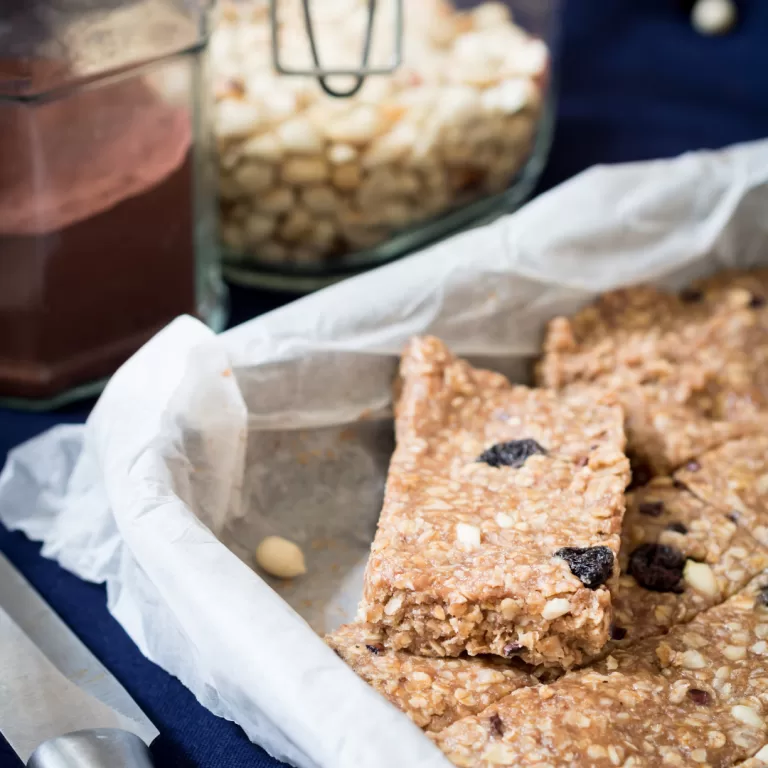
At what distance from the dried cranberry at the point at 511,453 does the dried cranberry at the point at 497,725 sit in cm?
38

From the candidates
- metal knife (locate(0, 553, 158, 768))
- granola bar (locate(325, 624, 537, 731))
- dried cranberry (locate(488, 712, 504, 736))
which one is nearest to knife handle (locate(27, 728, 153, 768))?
metal knife (locate(0, 553, 158, 768))

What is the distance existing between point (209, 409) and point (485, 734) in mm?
558

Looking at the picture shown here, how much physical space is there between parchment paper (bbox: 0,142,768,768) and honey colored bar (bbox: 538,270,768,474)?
6 centimetres

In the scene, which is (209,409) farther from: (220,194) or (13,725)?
(220,194)

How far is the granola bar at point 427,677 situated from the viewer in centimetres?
121

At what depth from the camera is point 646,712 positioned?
1.21 meters

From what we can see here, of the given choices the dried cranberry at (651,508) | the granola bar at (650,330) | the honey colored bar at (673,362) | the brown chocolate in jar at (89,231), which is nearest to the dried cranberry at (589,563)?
the dried cranberry at (651,508)

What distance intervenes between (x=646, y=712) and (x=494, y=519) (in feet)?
0.95

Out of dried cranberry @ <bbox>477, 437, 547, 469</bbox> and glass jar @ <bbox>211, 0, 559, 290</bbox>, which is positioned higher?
glass jar @ <bbox>211, 0, 559, 290</bbox>

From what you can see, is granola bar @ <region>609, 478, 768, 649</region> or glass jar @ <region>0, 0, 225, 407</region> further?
glass jar @ <region>0, 0, 225, 407</region>

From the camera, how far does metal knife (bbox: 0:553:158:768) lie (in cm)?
117

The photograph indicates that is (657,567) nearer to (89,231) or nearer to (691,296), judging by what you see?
(691,296)

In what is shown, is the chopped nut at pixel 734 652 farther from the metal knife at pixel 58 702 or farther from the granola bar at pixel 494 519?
the metal knife at pixel 58 702

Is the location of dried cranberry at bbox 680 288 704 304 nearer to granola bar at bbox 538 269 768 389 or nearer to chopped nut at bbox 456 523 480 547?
granola bar at bbox 538 269 768 389
